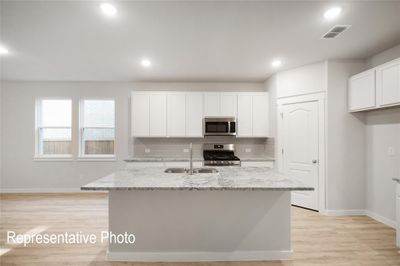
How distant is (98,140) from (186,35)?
144 inches

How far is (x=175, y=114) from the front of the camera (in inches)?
188

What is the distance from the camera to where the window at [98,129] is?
17.3 feet

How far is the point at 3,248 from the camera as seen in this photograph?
262 cm

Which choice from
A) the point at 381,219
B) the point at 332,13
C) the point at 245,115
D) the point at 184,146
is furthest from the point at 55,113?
the point at 381,219

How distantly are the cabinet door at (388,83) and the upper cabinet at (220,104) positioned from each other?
2.45 metres

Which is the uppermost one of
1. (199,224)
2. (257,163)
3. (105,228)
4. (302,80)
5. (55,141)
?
(302,80)

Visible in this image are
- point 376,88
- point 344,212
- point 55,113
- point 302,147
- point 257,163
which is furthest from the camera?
point 55,113

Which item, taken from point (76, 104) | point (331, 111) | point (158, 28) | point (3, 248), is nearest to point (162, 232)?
point (3, 248)

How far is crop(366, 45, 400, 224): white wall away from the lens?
3.15m

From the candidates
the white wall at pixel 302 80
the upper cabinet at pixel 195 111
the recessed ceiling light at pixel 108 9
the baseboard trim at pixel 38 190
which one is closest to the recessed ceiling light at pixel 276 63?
the white wall at pixel 302 80

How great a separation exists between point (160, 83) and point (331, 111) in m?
3.54

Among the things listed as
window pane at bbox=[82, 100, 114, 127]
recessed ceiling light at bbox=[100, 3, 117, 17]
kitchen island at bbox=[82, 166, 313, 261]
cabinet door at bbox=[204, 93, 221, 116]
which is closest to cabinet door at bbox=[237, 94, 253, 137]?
cabinet door at bbox=[204, 93, 221, 116]

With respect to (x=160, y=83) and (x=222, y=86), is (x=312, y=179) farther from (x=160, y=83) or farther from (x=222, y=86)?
(x=160, y=83)

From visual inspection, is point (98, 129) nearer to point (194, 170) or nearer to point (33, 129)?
point (33, 129)
